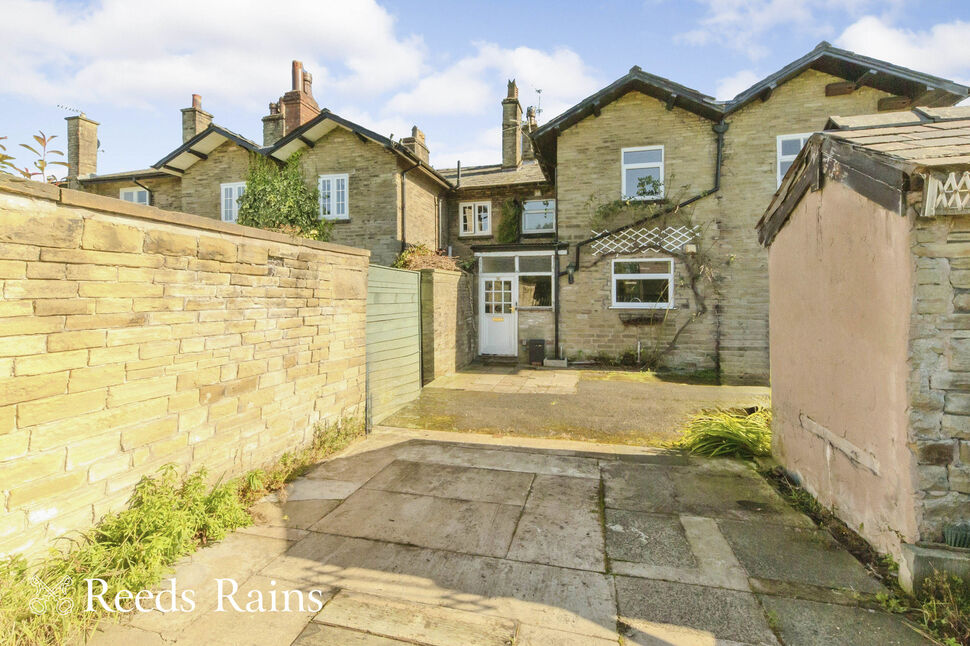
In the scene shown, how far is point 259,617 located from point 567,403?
20.3ft

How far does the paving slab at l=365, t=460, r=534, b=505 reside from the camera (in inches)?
166

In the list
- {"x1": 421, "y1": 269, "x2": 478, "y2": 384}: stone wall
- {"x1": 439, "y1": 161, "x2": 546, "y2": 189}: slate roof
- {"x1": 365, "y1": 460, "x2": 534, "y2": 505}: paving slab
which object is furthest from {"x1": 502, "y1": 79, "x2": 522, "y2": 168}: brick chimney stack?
{"x1": 365, "y1": 460, "x2": 534, "y2": 505}: paving slab

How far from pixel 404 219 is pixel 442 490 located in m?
10.7

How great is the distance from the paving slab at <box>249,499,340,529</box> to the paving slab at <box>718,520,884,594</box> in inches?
127

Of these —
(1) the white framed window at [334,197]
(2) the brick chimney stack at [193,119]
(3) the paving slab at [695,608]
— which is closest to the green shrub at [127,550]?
(3) the paving slab at [695,608]

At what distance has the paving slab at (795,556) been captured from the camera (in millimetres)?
2908

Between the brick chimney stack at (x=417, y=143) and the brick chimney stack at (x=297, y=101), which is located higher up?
the brick chimney stack at (x=297, y=101)

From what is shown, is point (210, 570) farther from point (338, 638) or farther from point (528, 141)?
point (528, 141)

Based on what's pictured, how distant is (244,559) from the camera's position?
3.09 meters

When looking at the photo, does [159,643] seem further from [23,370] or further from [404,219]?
[404,219]

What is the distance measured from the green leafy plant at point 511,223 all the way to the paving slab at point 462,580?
507 inches

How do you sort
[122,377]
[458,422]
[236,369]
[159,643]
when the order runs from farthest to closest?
[458,422], [236,369], [122,377], [159,643]

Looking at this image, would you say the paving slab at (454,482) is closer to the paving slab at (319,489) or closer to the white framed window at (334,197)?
the paving slab at (319,489)

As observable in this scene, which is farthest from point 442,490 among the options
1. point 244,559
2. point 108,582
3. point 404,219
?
point 404,219
